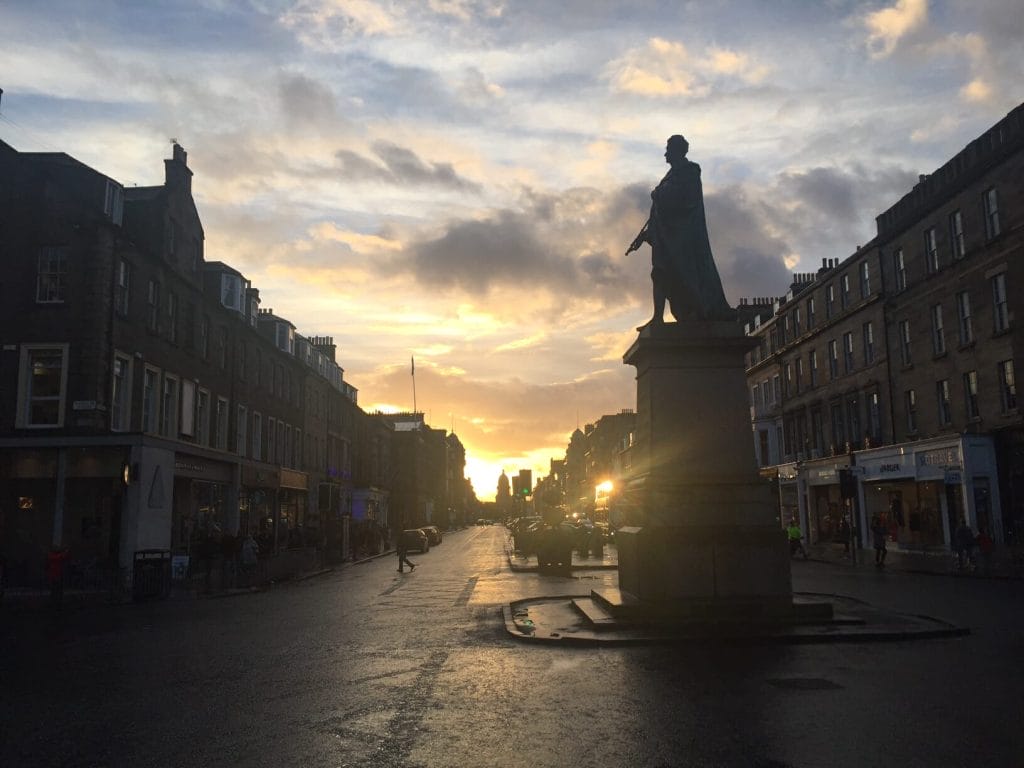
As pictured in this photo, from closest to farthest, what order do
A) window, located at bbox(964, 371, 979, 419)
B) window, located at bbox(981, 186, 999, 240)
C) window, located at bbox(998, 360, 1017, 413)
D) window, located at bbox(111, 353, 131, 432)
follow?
window, located at bbox(111, 353, 131, 432) → window, located at bbox(998, 360, 1017, 413) → window, located at bbox(981, 186, 999, 240) → window, located at bbox(964, 371, 979, 419)

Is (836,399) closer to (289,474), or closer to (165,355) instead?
(289,474)

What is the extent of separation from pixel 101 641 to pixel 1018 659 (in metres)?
13.0

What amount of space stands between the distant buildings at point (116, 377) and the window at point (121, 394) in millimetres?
48

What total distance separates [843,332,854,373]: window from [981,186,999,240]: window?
12451mm

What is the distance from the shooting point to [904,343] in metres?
37.2

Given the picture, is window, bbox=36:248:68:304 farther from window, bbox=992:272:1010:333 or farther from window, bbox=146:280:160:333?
window, bbox=992:272:1010:333

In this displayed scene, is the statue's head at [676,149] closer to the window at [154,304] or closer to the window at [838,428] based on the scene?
the window at [154,304]

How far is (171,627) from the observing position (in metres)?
14.7

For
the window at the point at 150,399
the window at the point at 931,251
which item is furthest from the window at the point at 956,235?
the window at the point at 150,399

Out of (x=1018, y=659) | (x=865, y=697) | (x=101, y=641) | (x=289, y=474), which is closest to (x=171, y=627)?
(x=101, y=641)

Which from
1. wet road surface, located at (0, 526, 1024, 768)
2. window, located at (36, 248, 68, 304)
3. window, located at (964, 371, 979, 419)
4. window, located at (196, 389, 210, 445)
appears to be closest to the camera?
wet road surface, located at (0, 526, 1024, 768)

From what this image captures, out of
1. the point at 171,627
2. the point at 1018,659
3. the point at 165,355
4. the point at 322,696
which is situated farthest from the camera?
the point at 165,355

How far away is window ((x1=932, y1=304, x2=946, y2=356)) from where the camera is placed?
34094mm

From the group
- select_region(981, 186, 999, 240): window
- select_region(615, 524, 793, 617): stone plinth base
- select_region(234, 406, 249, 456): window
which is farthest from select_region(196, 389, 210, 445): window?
select_region(981, 186, 999, 240): window
